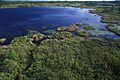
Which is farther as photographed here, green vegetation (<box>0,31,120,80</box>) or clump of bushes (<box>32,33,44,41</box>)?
clump of bushes (<box>32,33,44,41</box>)

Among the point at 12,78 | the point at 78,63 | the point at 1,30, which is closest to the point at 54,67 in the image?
the point at 78,63

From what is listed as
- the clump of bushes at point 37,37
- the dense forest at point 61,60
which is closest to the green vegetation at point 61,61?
the dense forest at point 61,60

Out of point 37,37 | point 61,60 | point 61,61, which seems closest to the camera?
point 61,61

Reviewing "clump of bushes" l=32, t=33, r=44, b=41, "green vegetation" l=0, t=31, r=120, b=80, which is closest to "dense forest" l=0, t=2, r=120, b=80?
"green vegetation" l=0, t=31, r=120, b=80

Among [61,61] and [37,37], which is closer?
[61,61]

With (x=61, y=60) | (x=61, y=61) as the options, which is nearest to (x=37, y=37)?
(x=61, y=60)

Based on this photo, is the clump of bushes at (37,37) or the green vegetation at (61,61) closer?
the green vegetation at (61,61)

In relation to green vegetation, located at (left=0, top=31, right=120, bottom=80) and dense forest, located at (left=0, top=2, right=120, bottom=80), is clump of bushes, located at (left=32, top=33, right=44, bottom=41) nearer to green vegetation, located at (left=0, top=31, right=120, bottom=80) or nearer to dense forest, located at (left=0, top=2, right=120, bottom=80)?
dense forest, located at (left=0, top=2, right=120, bottom=80)

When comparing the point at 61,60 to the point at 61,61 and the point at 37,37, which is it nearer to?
the point at 61,61

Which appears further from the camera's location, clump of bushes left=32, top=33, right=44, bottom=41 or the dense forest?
clump of bushes left=32, top=33, right=44, bottom=41

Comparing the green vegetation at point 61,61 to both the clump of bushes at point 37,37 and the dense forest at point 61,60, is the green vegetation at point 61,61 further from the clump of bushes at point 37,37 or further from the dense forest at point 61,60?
the clump of bushes at point 37,37

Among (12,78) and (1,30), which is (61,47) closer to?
(12,78)
